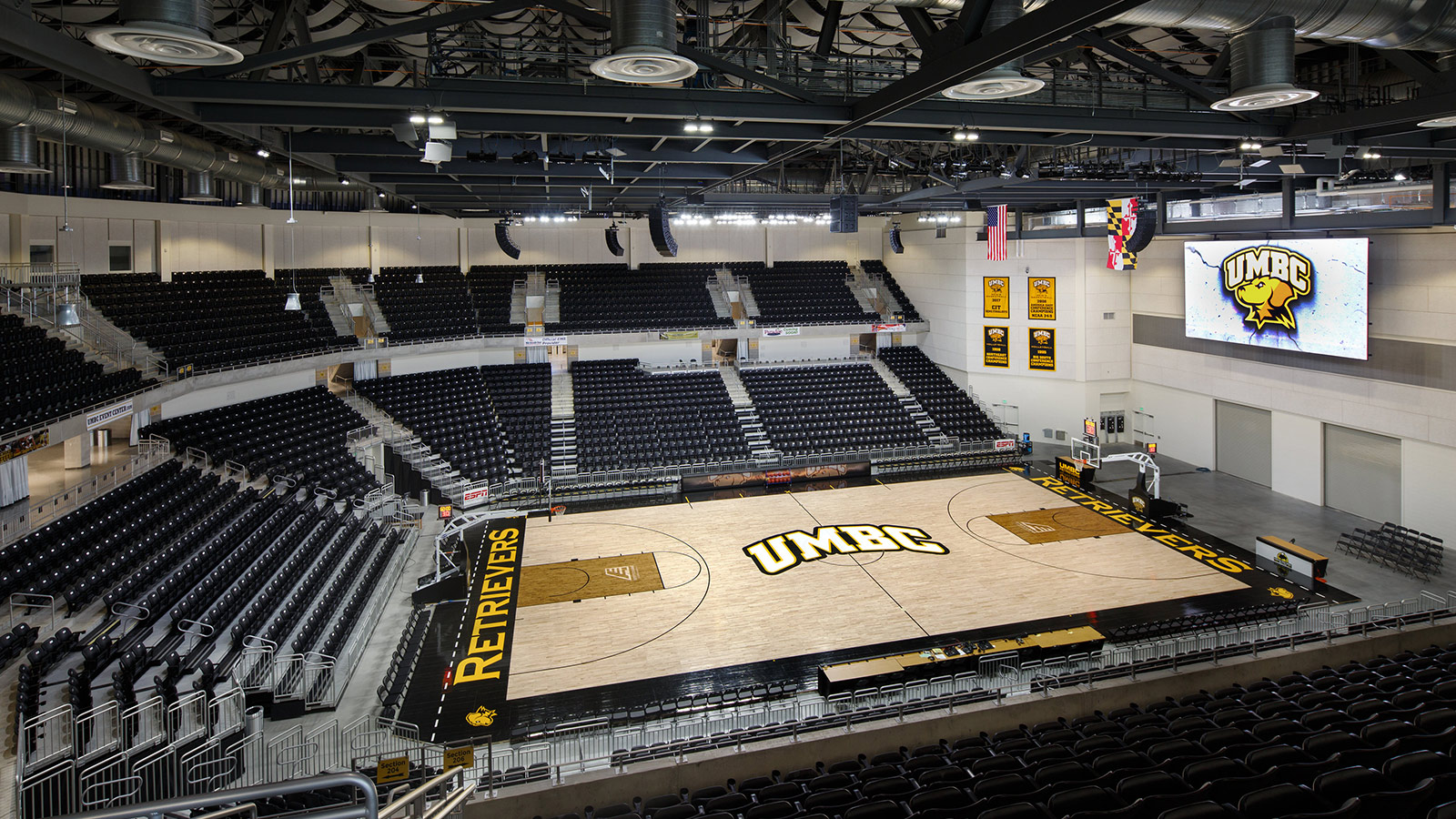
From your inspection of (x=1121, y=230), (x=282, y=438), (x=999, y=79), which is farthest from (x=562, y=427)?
(x=999, y=79)

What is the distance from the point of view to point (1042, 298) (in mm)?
31641

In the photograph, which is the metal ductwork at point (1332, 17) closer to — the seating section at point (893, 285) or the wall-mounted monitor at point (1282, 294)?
the wall-mounted monitor at point (1282, 294)

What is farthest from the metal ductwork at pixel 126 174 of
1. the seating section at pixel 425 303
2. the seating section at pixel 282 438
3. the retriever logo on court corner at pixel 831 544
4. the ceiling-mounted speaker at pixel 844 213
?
the retriever logo on court corner at pixel 831 544


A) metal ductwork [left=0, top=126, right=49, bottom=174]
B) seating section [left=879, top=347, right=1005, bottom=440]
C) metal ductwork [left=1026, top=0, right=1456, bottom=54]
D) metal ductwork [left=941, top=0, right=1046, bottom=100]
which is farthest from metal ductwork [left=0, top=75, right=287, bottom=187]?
seating section [left=879, top=347, right=1005, bottom=440]

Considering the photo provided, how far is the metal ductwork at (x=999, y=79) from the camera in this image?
649 cm

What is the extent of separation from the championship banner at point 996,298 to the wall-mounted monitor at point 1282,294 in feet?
22.7

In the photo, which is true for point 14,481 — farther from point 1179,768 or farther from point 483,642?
point 1179,768

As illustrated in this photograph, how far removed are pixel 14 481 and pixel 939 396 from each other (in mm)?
29259

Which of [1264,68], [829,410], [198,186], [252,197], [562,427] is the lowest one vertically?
[562,427]

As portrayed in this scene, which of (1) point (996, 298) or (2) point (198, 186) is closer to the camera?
(2) point (198, 186)

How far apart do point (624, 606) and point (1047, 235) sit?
22296 mm

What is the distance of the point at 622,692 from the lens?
14.5 m

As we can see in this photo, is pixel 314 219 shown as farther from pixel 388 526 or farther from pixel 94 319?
pixel 388 526

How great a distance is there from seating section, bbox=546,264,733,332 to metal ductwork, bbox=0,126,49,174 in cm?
2054
